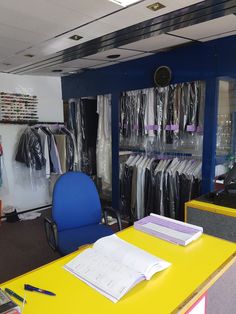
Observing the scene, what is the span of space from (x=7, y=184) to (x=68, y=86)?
190 centimetres

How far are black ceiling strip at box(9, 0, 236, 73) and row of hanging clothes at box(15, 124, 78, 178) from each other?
4.56 ft

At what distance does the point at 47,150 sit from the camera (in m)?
4.08

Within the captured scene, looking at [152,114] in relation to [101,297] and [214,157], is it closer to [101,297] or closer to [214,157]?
[214,157]

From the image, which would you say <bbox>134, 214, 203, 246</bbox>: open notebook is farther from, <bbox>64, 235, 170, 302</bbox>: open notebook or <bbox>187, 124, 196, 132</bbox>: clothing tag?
<bbox>187, 124, 196, 132</bbox>: clothing tag

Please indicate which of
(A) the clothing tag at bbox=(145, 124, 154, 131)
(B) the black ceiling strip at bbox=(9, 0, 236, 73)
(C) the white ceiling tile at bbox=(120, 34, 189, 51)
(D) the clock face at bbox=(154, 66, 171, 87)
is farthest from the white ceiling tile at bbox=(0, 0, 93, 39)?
(A) the clothing tag at bbox=(145, 124, 154, 131)

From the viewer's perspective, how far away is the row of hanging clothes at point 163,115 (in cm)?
296

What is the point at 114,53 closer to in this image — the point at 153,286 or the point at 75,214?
the point at 75,214

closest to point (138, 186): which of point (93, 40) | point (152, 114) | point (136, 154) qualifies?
point (136, 154)

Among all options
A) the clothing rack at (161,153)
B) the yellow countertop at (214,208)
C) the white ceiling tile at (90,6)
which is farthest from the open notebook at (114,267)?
the clothing rack at (161,153)

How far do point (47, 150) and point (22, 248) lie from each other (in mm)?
1510

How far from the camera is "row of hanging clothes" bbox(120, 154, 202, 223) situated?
10.0 feet

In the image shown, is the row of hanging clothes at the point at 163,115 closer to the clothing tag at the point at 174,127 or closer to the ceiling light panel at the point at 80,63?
the clothing tag at the point at 174,127

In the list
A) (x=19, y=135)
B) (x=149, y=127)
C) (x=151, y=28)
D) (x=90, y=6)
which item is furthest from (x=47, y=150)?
(x=90, y=6)

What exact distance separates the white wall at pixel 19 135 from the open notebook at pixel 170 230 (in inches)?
122
